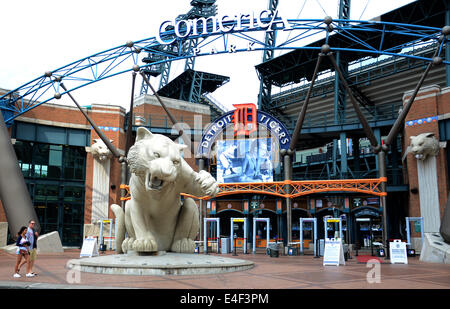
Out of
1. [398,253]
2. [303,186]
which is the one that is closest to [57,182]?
[303,186]

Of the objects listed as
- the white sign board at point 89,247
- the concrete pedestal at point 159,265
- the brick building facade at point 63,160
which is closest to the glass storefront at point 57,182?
the brick building facade at point 63,160

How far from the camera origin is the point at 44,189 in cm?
2820

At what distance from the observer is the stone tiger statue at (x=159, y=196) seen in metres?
8.06

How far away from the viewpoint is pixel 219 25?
2284 cm

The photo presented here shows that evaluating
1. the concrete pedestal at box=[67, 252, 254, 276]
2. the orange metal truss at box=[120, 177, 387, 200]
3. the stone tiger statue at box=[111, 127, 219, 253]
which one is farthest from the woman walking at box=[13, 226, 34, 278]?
the orange metal truss at box=[120, 177, 387, 200]

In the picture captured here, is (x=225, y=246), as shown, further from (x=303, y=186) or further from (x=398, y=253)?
(x=398, y=253)

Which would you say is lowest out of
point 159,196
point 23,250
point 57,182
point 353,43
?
point 23,250

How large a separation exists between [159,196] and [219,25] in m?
16.0

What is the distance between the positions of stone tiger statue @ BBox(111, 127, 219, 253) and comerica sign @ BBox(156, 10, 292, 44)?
14.7 m

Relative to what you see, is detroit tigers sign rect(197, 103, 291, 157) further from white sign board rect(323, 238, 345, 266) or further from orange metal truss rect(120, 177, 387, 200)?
white sign board rect(323, 238, 345, 266)

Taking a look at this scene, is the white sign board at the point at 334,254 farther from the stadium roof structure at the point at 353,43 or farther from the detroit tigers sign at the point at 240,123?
the detroit tigers sign at the point at 240,123

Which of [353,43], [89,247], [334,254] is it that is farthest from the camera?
[353,43]

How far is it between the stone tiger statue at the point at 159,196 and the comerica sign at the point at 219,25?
14.7 m
